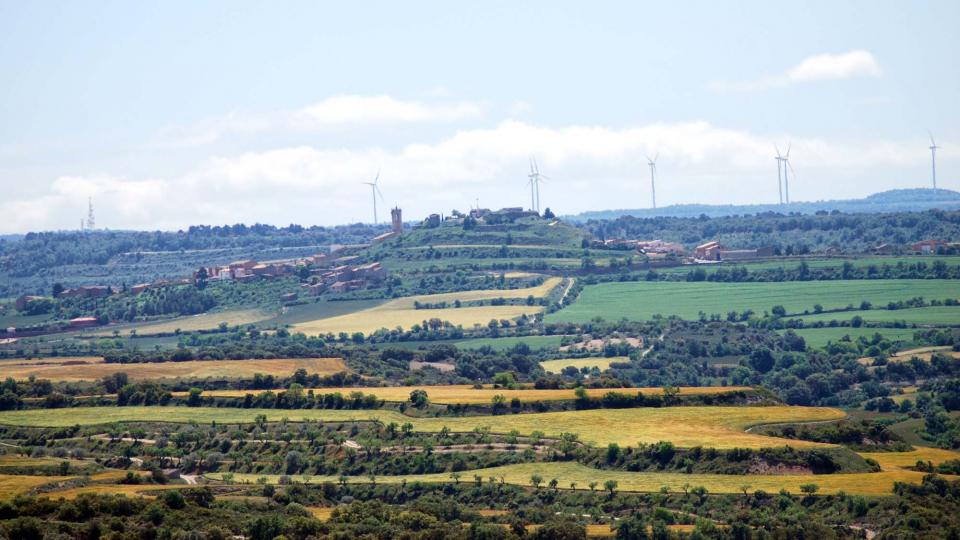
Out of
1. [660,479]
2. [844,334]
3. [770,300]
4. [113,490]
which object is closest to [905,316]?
[844,334]

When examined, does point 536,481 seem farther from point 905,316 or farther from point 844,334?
point 905,316

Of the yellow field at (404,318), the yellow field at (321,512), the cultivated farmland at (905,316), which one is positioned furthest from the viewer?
the yellow field at (404,318)

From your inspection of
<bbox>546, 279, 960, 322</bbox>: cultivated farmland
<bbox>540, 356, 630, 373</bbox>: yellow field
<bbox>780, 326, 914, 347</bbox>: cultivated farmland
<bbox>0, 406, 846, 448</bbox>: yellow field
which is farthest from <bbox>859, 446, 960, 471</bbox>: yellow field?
<bbox>546, 279, 960, 322</bbox>: cultivated farmland

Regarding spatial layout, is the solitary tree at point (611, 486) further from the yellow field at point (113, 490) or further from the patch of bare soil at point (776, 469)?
the yellow field at point (113, 490)

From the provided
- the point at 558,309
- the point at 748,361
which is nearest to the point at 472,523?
the point at 748,361

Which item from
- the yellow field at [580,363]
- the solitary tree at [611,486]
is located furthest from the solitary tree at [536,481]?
the yellow field at [580,363]

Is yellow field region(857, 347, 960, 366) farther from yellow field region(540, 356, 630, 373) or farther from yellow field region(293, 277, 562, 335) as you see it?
yellow field region(293, 277, 562, 335)
